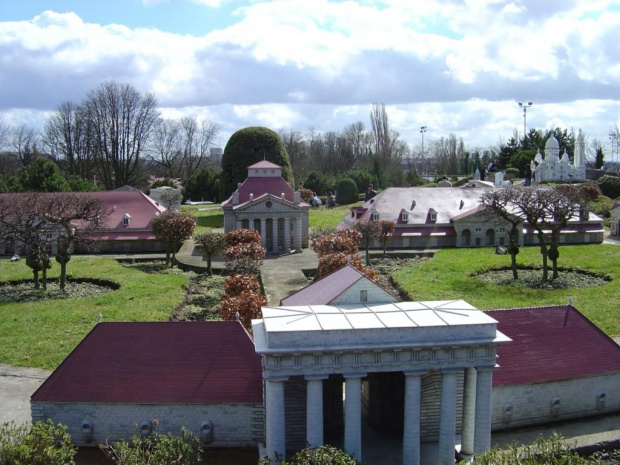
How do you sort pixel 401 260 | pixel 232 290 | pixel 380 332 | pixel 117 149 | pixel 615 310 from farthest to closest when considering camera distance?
pixel 117 149, pixel 401 260, pixel 615 310, pixel 232 290, pixel 380 332

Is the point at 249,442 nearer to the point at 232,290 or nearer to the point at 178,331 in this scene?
the point at 178,331

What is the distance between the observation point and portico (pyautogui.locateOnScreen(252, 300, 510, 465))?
15.3 m

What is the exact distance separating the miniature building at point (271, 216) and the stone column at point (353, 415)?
1269 inches

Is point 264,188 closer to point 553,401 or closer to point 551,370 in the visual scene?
point 551,370

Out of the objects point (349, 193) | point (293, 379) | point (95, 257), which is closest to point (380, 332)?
point (293, 379)

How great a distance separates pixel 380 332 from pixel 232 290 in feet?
44.2

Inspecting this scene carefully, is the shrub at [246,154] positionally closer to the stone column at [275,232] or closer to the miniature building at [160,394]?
the stone column at [275,232]

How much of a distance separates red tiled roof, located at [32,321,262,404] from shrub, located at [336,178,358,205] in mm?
61982

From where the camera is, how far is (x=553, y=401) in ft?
64.4

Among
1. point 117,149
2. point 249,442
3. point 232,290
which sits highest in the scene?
point 117,149

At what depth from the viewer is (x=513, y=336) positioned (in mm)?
20125

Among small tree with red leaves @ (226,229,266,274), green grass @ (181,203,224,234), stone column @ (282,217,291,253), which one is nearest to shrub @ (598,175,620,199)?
stone column @ (282,217,291,253)

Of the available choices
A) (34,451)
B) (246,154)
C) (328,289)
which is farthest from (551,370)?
(246,154)

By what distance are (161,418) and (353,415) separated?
18.6 ft
